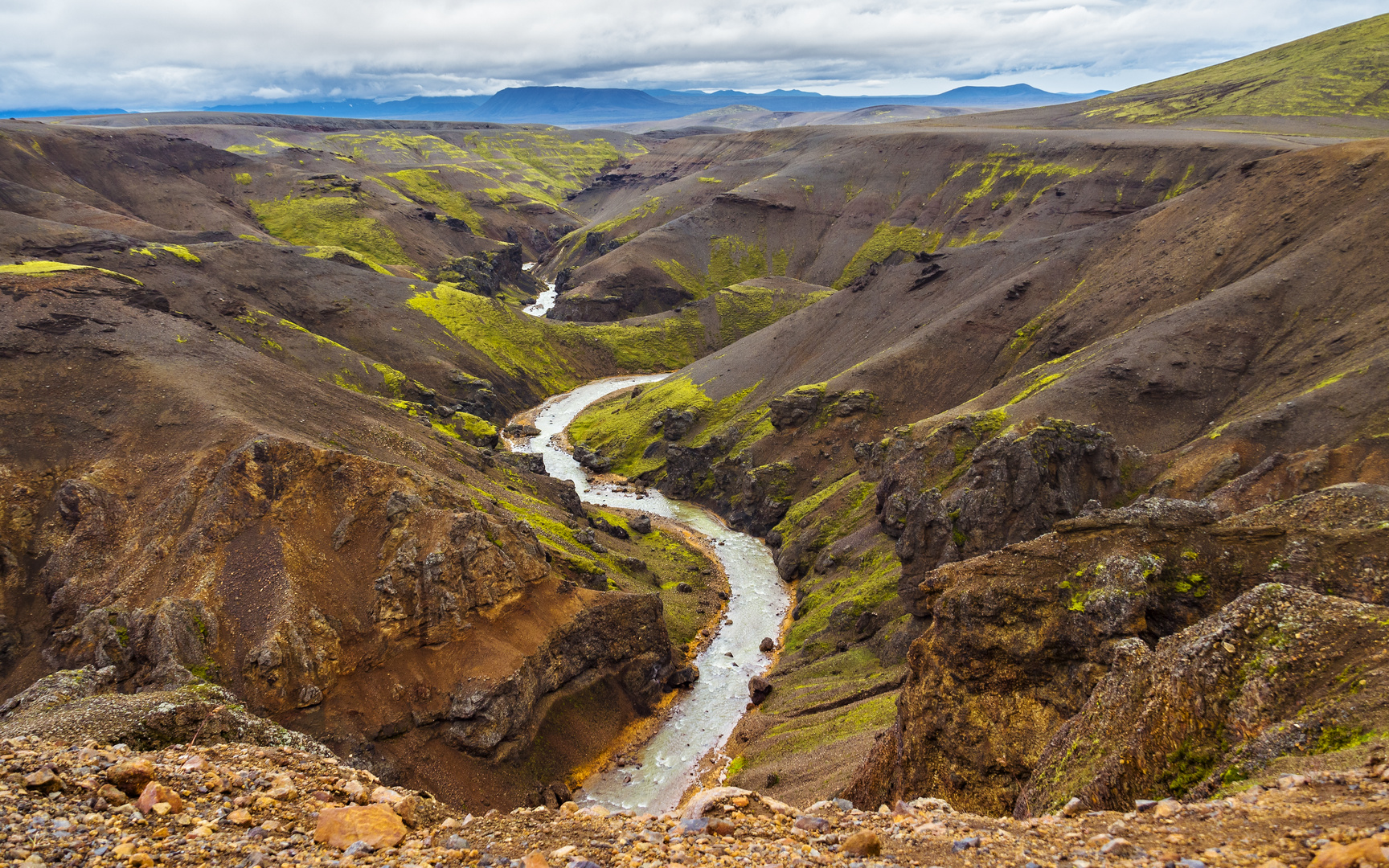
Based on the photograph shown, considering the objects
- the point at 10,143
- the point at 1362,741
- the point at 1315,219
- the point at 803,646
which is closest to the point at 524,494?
the point at 803,646

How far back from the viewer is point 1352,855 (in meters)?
11.2

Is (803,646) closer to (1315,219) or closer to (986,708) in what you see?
(986,708)

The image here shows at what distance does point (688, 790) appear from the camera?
5628 centimetres

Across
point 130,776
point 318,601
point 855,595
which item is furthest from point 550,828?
point 855,595

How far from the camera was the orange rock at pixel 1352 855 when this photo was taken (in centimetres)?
1084

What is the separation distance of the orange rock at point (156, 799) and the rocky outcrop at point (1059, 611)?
2590cm

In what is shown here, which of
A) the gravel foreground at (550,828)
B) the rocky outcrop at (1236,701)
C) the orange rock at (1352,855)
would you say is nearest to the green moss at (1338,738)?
the rocky outcrop at (1236,701)

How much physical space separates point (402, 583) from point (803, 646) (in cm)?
3989

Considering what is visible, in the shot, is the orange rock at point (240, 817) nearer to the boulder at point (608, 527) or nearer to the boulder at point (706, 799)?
the boulder at point (706, 799)

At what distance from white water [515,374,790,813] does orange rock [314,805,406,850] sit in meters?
39.7

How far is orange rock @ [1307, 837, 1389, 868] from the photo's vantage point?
10836mm

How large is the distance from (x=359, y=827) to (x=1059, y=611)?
28275mm

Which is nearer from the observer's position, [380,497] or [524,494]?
[380,497]

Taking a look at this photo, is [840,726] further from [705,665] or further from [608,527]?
[608,527]
